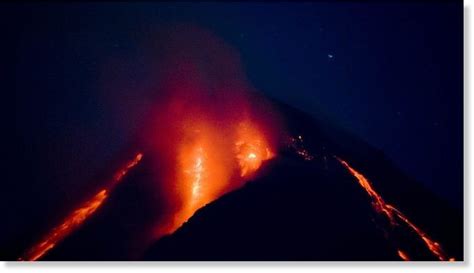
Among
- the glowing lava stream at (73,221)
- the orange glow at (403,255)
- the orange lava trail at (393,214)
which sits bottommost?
the orange lava trail at (393,214)

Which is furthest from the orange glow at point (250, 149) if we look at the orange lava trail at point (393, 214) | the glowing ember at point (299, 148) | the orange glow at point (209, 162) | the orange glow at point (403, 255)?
the orange glow at point (403, 255)

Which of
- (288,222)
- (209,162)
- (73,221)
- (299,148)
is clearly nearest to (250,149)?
(209,162)

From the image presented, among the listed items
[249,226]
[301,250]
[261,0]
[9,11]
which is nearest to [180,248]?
[249,226]

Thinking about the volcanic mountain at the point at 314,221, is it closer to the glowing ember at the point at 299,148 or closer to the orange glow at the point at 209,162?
the glowing ember at the point at 299,148

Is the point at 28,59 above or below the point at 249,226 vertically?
above

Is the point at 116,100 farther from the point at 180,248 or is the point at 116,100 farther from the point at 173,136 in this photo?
the point at 180,248

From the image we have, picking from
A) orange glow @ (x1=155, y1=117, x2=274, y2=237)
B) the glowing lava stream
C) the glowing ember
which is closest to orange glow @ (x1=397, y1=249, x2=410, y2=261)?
orange glow @ (x1=155, y1=117, x2=274, y2=237)

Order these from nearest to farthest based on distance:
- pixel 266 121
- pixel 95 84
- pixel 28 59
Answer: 1. pixel 28 59
2. pixel 95 84
3. pixel 266 121
